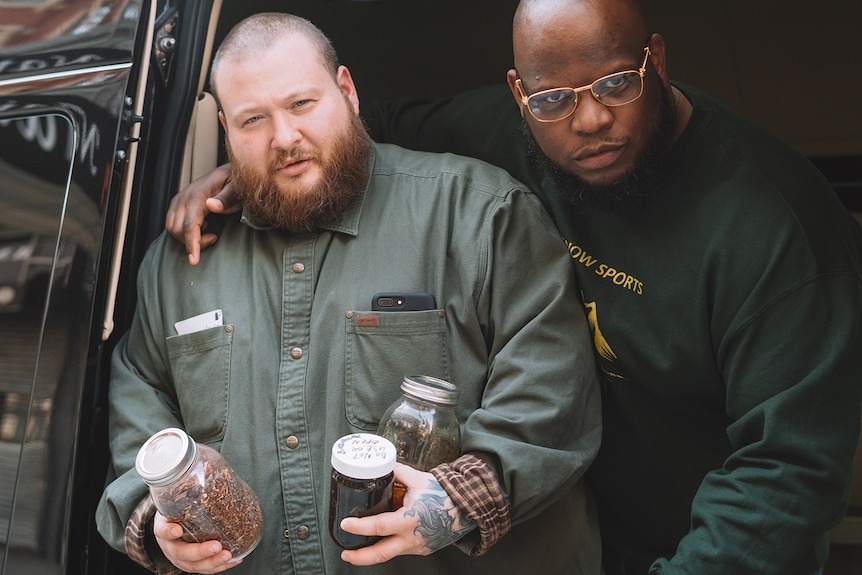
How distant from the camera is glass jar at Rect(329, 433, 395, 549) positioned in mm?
1413

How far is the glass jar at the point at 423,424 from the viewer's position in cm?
155

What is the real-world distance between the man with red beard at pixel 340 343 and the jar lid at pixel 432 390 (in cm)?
13

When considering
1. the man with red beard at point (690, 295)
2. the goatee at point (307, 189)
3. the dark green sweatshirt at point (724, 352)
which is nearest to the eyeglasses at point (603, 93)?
the man with red beard at point (690, 295)

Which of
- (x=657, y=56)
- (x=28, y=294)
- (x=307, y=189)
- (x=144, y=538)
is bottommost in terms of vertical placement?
(x=144, y=538)

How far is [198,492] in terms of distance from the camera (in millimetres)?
1506

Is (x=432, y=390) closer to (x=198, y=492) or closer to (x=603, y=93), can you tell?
(x=198, y=492)

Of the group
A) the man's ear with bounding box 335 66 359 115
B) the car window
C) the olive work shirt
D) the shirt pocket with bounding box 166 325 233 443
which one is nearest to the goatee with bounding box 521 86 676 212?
the olive work shirt

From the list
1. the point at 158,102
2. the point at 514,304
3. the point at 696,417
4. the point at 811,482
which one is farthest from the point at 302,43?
the point at 811,482

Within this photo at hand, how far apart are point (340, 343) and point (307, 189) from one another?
1.23 feet

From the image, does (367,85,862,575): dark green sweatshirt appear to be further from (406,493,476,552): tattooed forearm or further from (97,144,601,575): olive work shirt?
(406,493,476,552): tattooed forearm

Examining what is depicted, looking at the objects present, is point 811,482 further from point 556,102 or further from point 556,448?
point 556,102

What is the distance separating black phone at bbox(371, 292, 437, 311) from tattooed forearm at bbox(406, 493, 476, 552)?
411mm

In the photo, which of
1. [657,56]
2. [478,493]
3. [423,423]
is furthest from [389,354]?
[657,56]

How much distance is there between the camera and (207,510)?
1.53 meters
